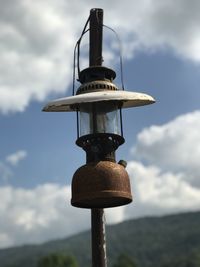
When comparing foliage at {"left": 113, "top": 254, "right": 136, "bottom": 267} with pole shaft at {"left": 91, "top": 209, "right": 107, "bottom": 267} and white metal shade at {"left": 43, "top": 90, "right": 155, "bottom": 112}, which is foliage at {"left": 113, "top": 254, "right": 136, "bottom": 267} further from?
white metal shade at {"left": 43, "top": 90, "right": 155, "bottom": 112}

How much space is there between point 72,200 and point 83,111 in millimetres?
1021

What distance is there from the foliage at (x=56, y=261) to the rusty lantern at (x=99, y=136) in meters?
104

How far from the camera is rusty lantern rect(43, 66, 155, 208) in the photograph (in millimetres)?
5270

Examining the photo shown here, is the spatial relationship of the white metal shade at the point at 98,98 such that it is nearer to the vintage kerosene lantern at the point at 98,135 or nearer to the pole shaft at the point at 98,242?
the vintage kerosene lantern at the point at 98,135

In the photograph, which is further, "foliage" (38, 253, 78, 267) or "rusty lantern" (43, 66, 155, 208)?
"foliage" (38, 253, 78, 267)

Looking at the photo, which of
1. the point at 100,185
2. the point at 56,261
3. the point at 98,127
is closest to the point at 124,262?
the point at 56,261

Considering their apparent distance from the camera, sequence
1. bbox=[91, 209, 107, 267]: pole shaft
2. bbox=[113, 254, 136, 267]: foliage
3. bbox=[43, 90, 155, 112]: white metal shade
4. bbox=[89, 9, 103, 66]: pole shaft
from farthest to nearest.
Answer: bbox=[113, 254, 136, 267]: foliage, bbox=[89, 9, 103, 66]: pole shaft, bbox=[43, 90, 155, 112]: white metal shade, bbox=[91, 209, 107, 267]: pole shaft

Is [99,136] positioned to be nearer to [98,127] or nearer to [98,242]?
[98,127]

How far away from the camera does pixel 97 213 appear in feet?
17.8

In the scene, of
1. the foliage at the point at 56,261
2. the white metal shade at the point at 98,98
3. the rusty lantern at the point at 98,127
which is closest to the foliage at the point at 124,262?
the foliage at the point at 56,261

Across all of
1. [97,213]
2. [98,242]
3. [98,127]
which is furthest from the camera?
[98,127]

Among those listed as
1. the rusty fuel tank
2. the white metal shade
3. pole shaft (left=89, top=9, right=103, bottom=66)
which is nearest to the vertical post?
pole shaft (left=89, top=9, right=103, bottom=66)

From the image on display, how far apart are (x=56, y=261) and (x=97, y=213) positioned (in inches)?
4228

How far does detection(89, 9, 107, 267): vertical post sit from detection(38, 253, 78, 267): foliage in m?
104
